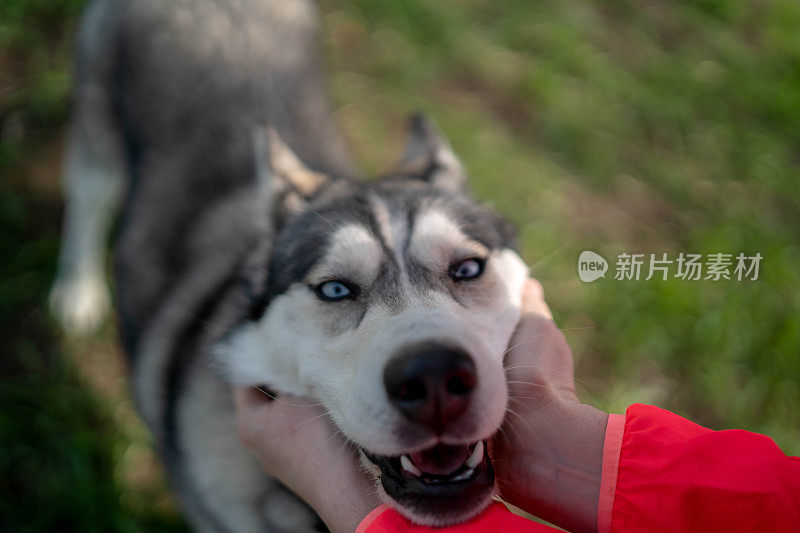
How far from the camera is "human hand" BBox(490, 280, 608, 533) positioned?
67.2 inches

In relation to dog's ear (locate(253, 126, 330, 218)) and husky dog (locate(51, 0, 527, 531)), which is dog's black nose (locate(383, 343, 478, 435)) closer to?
husky dog (locate(51, 0, 527, 531))

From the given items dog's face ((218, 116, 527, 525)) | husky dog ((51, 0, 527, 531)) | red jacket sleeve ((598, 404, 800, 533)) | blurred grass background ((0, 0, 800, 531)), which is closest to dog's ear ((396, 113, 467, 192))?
husky dog ((51, 0, 527, 531))

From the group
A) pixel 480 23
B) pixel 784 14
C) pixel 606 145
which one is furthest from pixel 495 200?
pixel 784 14

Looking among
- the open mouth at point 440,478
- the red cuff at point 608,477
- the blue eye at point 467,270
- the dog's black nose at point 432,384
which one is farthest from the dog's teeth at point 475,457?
the blue eye at point 467,270

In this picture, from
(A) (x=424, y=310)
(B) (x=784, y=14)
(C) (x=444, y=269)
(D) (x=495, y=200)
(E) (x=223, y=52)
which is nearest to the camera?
(A) (x=424, y=310)

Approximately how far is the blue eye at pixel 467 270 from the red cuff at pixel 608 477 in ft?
2.51

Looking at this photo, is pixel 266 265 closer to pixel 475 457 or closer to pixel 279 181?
pixel 279 181

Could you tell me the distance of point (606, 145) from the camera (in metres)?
4.90

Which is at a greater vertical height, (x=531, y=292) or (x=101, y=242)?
(x=531, y=292)

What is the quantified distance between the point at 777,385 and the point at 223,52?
420 centimetres

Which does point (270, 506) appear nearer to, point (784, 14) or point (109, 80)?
point (109, 80)

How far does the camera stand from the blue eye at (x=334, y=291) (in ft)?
6.75

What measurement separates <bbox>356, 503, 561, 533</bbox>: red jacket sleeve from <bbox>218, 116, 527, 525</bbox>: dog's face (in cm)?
3

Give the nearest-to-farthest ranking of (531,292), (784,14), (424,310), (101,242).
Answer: (424,310)
(531,292)
(101,242)
(784,14)
